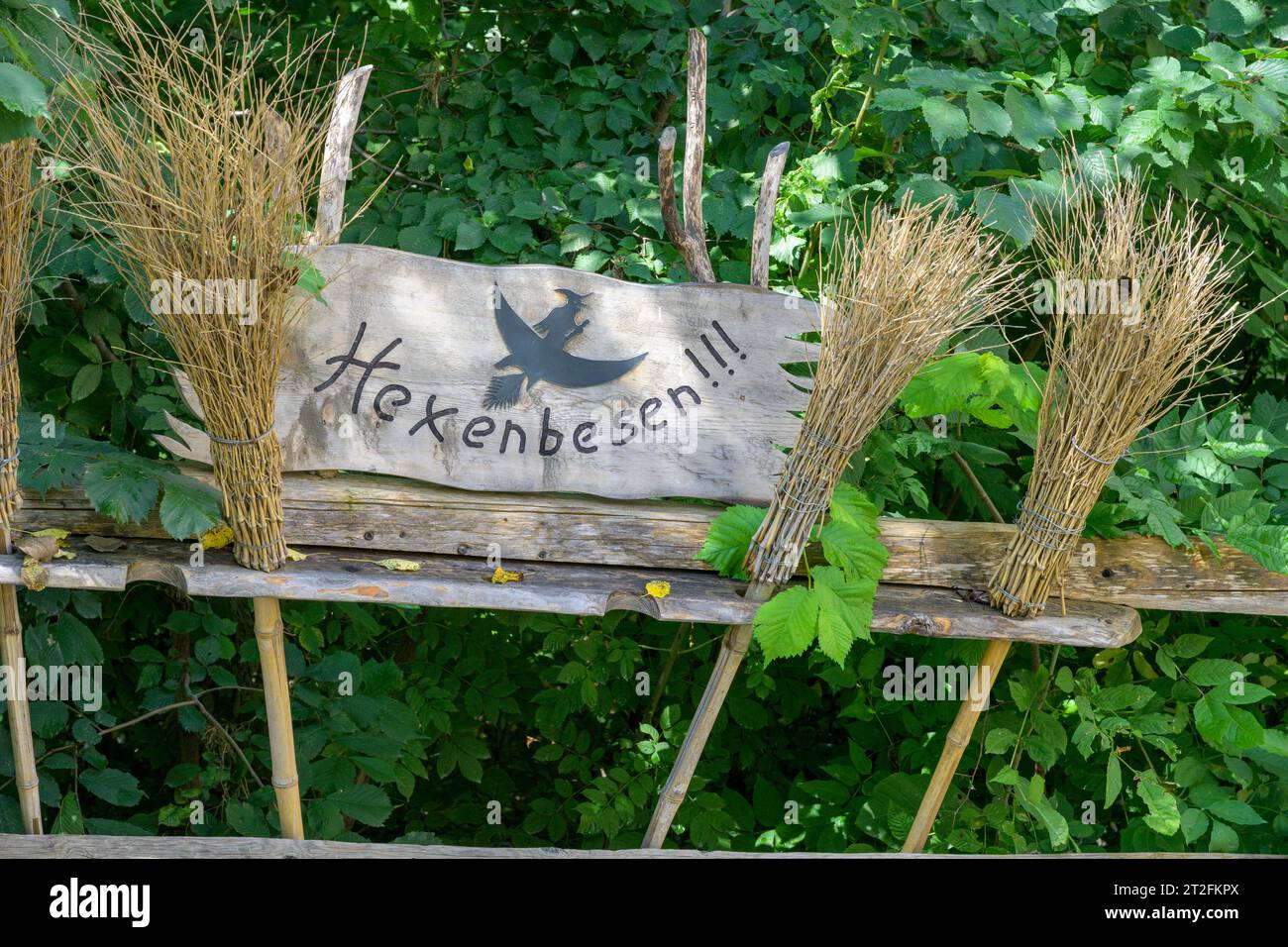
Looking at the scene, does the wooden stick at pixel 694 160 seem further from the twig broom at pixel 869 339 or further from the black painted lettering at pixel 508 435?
the black painted lettering at pixel 508 435

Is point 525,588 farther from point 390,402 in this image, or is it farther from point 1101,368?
point 1101,368

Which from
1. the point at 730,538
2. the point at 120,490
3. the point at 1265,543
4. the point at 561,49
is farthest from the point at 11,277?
the point at 1265,543

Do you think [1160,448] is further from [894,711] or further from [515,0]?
[515,0]

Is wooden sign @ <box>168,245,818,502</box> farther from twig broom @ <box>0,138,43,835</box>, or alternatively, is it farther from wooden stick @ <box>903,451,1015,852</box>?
wooden stick @ <box>903,451,1015,852</box>

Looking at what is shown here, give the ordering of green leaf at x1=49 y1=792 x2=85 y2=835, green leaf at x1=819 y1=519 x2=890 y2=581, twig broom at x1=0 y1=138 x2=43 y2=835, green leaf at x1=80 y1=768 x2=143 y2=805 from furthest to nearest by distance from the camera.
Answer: green leaf at x1=80 y1=768 x2=143 y2=805 < green leaf at x1=49 y1=792 x2=85 y2=835 < green leaf at x1=819 y1=519 x2=890 y2=581 < twig broom at x1=0 y1=138 x2=43 y2=835

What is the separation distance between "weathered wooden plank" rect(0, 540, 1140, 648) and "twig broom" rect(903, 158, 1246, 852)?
4.7 inches

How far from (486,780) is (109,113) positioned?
241 cm

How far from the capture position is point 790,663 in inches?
149

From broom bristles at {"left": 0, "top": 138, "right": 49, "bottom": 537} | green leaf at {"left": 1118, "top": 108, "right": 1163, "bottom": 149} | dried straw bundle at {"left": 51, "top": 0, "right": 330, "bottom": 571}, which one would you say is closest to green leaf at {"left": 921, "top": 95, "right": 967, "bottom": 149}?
green leaf at {"left": 1118, "top": 108, "right": 1163, "bottom": 149}

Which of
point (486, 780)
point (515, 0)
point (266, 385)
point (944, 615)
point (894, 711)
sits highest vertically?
point (515, 0)

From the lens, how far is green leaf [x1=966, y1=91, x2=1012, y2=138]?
8.78ft

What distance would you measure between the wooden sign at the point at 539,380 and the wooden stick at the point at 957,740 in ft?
2.14

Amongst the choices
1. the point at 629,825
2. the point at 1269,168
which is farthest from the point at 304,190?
the point at 1269,168

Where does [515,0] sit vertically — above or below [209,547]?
above
